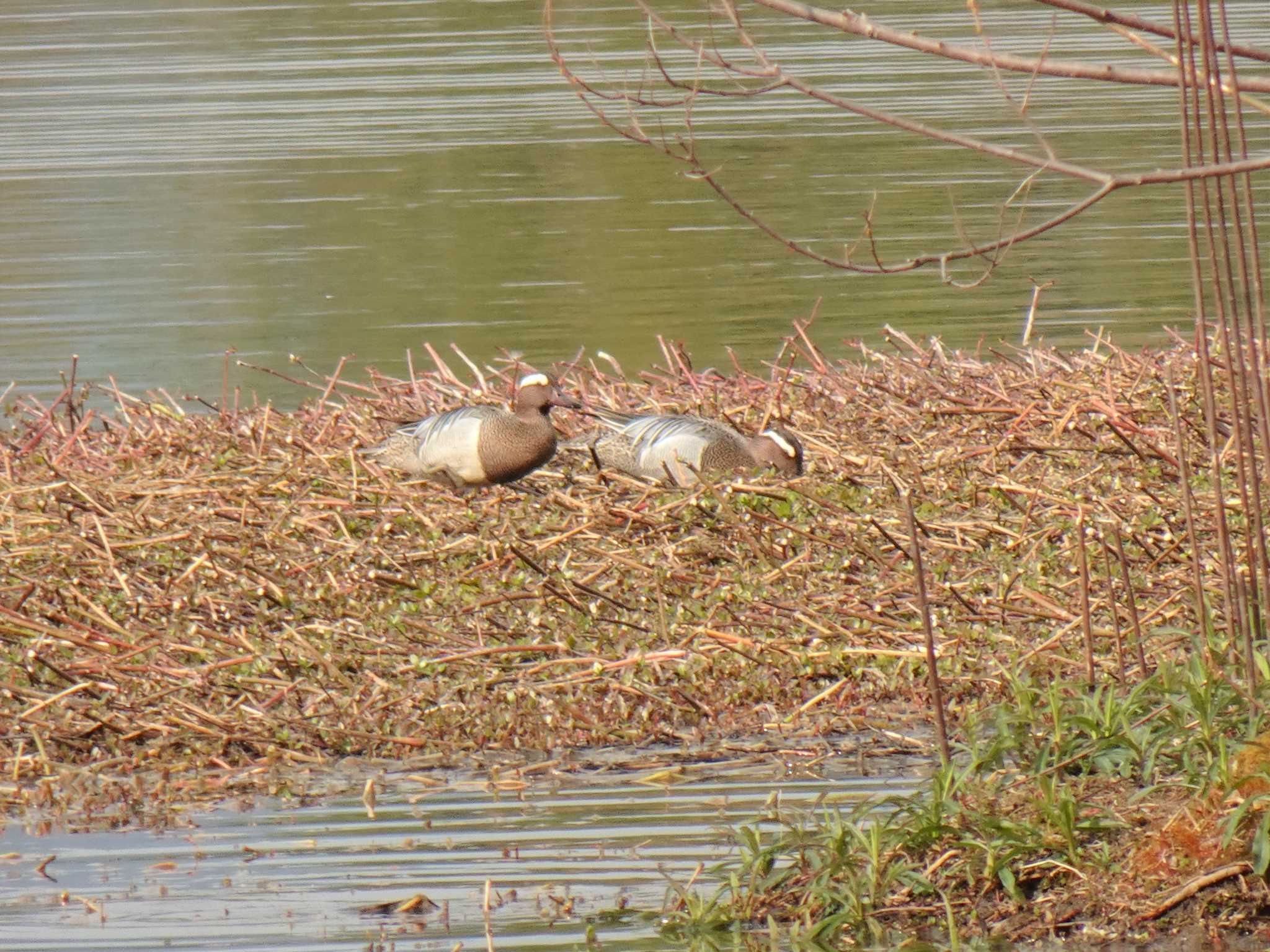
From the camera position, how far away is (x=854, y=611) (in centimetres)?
712

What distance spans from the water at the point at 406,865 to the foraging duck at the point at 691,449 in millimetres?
2991

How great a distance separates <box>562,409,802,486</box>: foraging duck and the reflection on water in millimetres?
1673

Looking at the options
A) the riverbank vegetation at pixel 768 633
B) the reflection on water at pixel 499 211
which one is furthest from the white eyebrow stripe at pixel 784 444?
the reflection on water at pixel 499 211

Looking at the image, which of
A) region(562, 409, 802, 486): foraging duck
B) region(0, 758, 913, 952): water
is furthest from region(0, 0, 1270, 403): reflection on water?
region(0, 758, 913, 952): water

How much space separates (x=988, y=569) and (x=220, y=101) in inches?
1045

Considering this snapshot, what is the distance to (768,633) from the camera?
7.09 meters

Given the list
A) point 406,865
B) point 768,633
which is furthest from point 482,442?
point 406,865

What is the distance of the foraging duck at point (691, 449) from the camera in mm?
8883

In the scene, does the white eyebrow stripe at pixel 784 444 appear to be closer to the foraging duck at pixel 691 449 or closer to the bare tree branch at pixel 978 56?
the foraging duck at pixel 691 449

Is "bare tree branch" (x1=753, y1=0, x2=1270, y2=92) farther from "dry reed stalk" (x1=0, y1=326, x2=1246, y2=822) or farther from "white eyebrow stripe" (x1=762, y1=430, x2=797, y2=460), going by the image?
"white eyebrow stripe" (x1=762, y1=430, x2=797, y2=460)

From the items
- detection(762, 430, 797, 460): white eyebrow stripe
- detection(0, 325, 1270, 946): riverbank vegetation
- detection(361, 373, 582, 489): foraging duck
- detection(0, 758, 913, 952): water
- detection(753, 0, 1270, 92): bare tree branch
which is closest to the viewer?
detection(753, 0, 1270, 92): bare tree branch

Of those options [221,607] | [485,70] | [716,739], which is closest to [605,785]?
[716,739]

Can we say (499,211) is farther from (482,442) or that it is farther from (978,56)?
(978,56)

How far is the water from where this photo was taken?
5008mm
